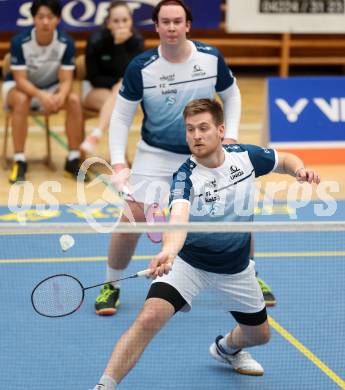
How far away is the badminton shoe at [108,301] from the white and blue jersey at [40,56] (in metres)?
3.68

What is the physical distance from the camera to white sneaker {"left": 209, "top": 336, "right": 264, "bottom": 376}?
17.6ft

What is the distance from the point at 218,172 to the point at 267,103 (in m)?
5.14

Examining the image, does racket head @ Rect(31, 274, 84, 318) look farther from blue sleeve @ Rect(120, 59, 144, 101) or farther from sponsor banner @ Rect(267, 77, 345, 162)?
sponsor banner @ Rect(267, 77, 345, 162)

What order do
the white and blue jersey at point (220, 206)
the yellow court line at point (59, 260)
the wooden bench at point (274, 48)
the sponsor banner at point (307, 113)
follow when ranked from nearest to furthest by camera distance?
1. the white and blue jersey at point (220, 206)
2. the yellow court line at point (59, 260)
3. the sponsor banner at point (307, 113)
4. the wooden bench at point (274, 48)

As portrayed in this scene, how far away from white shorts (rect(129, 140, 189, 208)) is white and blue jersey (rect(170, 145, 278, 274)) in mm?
1051

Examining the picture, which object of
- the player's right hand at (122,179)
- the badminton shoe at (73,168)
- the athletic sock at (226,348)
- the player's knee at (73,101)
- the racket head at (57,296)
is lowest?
the badminton shoe at (73,168)

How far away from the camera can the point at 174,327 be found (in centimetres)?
605

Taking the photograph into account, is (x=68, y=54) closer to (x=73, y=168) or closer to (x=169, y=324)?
(x=73, y=168)

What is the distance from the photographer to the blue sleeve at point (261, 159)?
5.03m

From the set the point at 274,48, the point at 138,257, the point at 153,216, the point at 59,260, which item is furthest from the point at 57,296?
the point at 274,48

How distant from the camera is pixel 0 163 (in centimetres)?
1001

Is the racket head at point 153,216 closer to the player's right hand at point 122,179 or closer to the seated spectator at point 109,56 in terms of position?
the player's right hand at point 122,179

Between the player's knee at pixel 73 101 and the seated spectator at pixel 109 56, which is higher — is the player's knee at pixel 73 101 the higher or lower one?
the lower one

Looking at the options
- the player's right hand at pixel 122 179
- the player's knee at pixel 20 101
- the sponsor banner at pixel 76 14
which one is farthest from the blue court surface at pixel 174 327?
the sponsor banner at pixel 76 14
